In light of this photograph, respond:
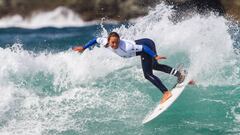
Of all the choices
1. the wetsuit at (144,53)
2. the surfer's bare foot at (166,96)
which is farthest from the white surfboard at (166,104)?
the wetsuit at (144,53)

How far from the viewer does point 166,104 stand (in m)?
9.19

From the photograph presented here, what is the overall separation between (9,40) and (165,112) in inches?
509

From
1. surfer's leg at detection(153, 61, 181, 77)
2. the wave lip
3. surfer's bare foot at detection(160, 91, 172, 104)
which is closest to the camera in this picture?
surfer's bare foot at detection(160, 91, 172, 104)

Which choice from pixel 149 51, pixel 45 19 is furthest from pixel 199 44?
pixel 45 19

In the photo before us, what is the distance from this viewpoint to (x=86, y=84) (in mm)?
11273

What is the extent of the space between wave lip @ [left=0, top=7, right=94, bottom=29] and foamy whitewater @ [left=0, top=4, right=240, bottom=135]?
25.7ft

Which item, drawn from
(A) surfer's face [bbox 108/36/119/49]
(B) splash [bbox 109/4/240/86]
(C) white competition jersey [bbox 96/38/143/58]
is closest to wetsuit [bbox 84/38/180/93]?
(C) white competition jersey [bbox 96/38/143/58]

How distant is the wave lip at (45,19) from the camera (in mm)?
23281

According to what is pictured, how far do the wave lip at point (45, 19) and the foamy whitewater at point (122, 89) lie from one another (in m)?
7.85

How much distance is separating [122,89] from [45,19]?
13795mm

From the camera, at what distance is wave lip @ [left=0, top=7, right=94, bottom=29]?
76.4 feet

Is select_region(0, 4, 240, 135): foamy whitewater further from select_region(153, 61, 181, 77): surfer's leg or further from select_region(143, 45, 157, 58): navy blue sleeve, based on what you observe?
select_region(143, 45, 157, 58): navy blue sleeve

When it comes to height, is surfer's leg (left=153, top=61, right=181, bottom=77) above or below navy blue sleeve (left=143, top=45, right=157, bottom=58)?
below

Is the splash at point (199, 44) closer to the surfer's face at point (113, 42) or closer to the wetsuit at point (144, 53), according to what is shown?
the wetsuit at point (144, 53)
